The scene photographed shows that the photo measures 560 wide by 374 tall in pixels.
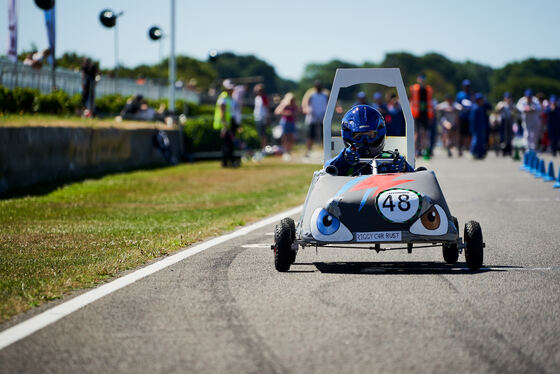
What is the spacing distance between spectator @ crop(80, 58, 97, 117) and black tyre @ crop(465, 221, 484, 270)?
18.1 metres

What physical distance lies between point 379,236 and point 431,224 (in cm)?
41

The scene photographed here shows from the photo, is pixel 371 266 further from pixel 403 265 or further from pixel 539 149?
pixel 539 149

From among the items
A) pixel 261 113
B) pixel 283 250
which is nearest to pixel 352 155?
pixel 283 250

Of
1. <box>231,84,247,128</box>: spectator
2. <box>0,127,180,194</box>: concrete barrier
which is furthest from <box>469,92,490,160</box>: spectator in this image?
<box>0,127,180,194</box>: concrete barrier

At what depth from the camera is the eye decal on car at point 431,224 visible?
7.78 metres

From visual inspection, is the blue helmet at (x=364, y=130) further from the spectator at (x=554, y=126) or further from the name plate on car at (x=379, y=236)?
the spectator at (x=554, y=126)

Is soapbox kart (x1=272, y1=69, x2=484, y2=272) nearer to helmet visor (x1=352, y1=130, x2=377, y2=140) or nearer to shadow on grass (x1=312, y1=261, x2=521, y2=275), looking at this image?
shadow on grass (x1=312, y1=261, x2=521, y2=275)

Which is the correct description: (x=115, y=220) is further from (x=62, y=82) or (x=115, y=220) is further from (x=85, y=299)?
(x=62, y=82)

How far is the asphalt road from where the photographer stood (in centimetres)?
490

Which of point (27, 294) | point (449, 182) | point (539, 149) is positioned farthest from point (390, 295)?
point (539, 149)

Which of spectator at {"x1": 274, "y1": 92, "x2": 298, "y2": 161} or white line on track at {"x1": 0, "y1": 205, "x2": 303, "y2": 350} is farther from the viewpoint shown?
spectator at {"x1": 274, "y1": 92, "x2": 298, "y2": 161}

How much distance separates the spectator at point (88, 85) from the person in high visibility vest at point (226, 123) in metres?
→ 3.10

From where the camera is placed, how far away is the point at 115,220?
12.8 meters

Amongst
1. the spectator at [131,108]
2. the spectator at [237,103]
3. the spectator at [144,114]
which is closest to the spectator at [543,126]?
the spectator at [237,103]
